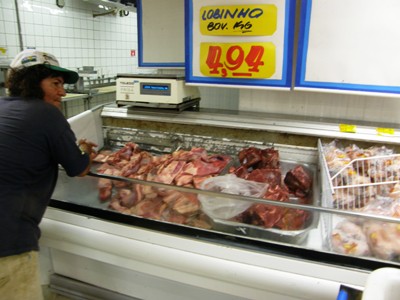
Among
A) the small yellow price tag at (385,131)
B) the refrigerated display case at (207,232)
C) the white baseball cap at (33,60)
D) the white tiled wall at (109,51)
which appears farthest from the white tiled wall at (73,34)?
the small yellow price tag at (385,131)

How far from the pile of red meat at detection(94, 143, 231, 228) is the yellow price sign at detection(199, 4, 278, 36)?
2.51ft

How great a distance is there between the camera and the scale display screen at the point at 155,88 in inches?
83.2

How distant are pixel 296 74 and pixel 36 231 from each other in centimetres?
162

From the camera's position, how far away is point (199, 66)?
2078 mm

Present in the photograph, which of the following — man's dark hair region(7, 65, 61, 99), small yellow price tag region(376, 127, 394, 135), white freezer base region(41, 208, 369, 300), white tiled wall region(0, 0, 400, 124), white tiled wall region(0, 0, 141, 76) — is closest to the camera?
white freezer base region(41, 208, 369, 300)

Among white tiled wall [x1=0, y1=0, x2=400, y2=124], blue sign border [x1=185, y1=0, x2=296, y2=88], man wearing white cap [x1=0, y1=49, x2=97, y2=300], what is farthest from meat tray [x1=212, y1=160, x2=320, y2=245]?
white tiled wall [x1=0, y1=0, x2=400, y2=124]

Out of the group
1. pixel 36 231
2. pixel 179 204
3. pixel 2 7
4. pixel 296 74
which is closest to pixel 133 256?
pixel 179 204

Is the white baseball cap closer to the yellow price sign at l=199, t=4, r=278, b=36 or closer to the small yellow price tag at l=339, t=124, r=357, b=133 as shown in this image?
the yellow price sign at l=199, t=4, r=278, b=36

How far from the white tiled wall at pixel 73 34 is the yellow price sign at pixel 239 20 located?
340 centimetres

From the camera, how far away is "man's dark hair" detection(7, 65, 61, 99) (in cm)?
141

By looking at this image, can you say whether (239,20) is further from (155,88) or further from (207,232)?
(207,232)

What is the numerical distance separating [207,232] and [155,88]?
111cm

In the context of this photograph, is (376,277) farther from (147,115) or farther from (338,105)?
(147,115)

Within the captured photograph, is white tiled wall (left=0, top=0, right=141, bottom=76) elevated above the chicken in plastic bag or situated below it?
above
